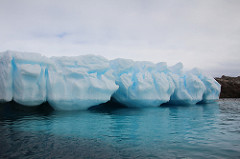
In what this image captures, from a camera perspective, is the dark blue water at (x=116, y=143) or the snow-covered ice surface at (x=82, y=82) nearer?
the dark blue water at (x=116, y=143)

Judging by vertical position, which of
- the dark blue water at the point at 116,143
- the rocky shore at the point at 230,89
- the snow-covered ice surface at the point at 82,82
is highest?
the snow-covered ice surface at the point at 82,82

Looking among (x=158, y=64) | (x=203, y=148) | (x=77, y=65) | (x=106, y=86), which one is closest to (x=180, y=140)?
(x=203, y=148)

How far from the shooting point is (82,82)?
866cm

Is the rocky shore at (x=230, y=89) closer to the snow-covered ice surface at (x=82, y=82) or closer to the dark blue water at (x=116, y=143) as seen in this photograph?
the snow-covered ice surface at (x=82, y=82)

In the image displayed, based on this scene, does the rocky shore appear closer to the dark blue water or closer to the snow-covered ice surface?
the snow-covered ice surface

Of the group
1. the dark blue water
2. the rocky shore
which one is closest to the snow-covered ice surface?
the dark blue water

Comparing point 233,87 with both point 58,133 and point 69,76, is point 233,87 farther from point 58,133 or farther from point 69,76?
point 58,133

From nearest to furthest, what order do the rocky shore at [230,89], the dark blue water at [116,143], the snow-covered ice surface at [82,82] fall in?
1. the dark blue water at [116,143]
2. the snow-covered ice surface at [82,82]
3. the rocky shore at [230,89]

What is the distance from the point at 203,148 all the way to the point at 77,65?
6748mm

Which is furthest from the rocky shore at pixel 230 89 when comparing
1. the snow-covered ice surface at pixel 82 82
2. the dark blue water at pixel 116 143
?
the dark blue water at pixel 116 143

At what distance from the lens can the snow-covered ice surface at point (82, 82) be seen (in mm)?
7566

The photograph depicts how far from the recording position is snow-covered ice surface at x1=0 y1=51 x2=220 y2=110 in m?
7.57

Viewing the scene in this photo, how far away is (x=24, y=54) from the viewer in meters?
7.80

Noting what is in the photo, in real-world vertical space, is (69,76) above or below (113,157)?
above
